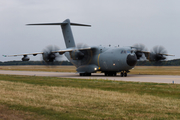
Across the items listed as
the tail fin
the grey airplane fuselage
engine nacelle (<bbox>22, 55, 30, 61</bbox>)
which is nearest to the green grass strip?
the grey airplane fuselage

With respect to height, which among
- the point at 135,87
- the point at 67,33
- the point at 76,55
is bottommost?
the point at 135,87

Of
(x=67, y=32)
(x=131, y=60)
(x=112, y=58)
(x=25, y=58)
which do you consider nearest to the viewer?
(x=131, y=60)

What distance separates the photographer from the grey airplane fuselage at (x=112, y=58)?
3198cm

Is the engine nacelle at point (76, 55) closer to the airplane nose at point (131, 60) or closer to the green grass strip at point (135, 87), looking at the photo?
the airplane nose at point (131, 60)

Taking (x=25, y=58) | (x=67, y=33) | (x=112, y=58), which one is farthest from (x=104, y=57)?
(x=25, y=58)

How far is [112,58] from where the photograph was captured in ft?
110

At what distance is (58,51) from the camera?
34344 mm

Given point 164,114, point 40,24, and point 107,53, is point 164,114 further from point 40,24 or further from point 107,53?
point 40,24

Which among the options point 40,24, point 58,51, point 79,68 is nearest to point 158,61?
point 79,68

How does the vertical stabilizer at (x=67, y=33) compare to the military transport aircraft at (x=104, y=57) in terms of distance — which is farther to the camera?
the vertical stabilizer at (x=67, y=33)

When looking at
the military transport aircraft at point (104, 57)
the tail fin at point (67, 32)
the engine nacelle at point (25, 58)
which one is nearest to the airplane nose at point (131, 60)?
the military transport aircraft at point (104, 57)

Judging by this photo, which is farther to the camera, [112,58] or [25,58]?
[25,58]

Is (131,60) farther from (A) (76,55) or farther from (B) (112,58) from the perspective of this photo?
(A) (76,55)

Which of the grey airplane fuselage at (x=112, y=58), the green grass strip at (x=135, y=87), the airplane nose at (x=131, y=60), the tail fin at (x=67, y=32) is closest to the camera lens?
the green grass strip at (x=135, y=87)
